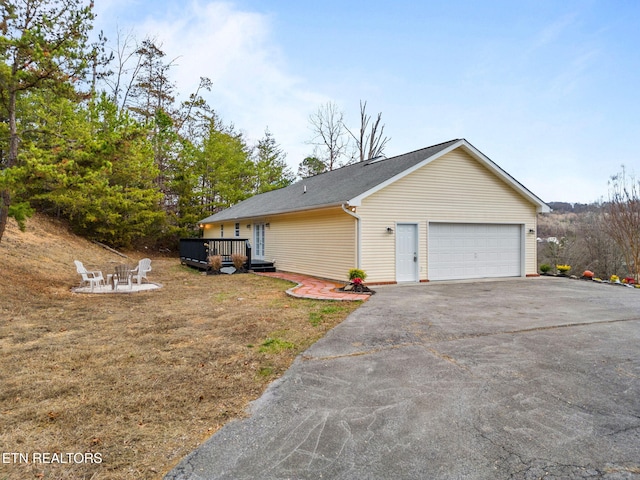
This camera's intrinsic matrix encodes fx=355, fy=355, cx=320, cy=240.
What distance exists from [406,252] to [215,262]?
707 centimetres

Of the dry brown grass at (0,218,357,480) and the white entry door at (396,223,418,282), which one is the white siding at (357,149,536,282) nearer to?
the white entry door at (396,223,418,282)

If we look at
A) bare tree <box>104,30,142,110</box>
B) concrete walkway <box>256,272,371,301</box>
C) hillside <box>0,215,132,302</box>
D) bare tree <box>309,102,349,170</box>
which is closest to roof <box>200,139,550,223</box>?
concrete walkway <box>256,272,371,301</box>

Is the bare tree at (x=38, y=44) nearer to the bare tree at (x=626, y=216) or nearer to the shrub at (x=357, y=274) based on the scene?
the shrub at (x=357, y=274)

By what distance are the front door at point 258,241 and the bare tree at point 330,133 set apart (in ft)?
45.1

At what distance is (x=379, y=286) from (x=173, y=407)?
8.20 meters

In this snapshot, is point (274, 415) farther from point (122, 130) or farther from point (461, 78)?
point (461, 78)

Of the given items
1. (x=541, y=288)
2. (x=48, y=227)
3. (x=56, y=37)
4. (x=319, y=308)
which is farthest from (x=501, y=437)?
(x=48, y=227)

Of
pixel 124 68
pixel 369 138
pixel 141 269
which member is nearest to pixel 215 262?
pixel 141 269

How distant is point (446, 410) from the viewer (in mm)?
3021

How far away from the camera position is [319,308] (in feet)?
24.2

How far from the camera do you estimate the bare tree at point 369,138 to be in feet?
89.9

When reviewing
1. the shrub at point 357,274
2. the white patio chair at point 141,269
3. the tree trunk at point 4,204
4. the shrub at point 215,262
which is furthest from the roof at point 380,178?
the tree trunk at point 4,204

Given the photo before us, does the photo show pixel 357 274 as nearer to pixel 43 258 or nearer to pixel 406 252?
pixel 406 252

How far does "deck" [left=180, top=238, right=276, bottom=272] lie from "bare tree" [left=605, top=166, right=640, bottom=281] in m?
17.8
